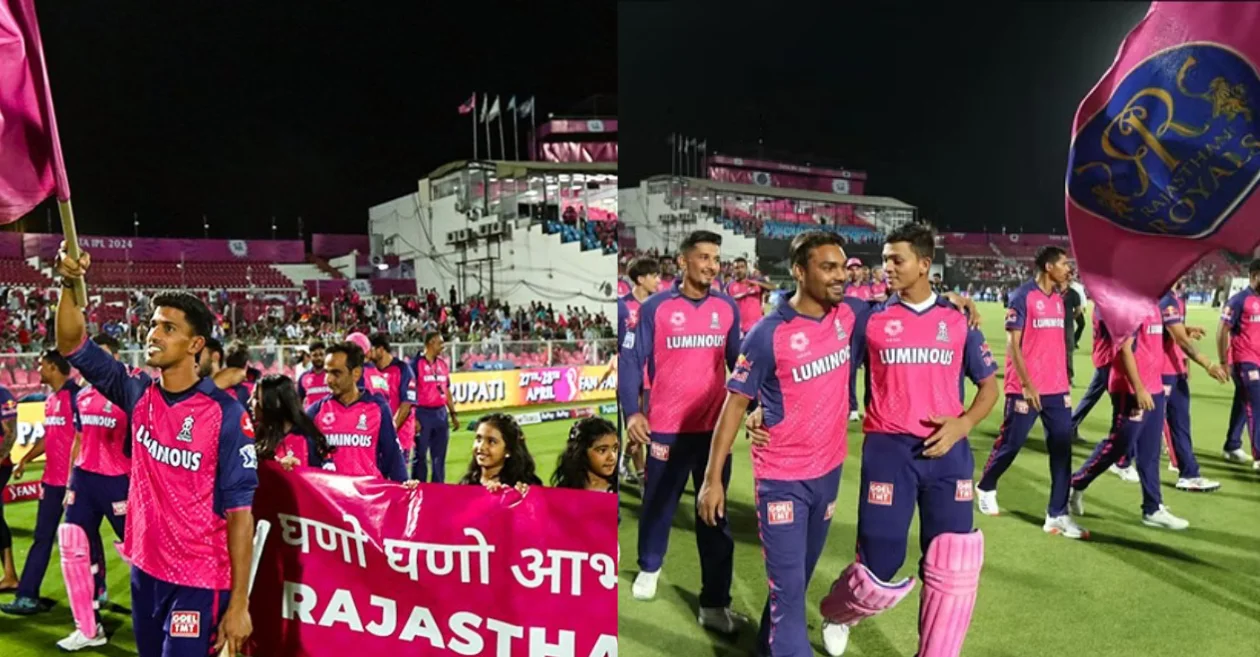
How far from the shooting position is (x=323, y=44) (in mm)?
6477

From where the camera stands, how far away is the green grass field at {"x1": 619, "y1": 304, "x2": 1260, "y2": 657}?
2891 mm

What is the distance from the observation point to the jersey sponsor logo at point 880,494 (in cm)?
268

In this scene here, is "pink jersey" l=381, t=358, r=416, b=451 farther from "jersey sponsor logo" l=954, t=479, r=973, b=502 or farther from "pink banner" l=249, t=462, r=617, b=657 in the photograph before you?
"jersey sponsor logo" l=954, t=479, r=973, b=502

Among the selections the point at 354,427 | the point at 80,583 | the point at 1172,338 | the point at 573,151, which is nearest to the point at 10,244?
the point at 573,151

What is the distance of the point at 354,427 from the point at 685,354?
189cm

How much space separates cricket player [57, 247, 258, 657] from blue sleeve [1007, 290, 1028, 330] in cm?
325

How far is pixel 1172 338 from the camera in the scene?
420cm

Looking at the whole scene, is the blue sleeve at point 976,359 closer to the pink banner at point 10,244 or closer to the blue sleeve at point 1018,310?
the blue sleeve at point 1018,310

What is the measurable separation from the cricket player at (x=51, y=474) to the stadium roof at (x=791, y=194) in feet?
11.7

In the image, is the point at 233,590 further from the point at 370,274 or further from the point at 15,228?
the point at 370,274

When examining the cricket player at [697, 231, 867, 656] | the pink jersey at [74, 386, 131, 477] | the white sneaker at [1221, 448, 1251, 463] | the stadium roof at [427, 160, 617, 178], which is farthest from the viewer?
the stadium roof at [427, 160, 617, 178]

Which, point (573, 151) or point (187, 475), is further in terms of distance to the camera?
point (573, 151)

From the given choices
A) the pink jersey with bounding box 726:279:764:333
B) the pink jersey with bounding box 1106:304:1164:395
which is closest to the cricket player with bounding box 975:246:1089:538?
the pink jersey with bounding box 1106:304:1164:395

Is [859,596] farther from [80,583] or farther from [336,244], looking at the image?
[336,244]
